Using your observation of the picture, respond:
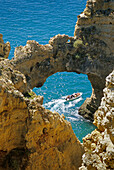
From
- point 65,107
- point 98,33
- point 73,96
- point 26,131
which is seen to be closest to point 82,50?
point 98,33

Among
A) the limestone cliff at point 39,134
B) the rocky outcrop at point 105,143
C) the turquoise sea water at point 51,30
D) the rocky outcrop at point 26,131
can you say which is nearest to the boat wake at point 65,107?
the turquoise sea water at point 51,30

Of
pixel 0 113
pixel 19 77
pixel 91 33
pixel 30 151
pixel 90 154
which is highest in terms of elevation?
pixel 91 33

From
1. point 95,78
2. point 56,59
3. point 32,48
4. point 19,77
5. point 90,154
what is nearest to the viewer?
point 90,154

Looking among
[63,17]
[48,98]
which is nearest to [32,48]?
A: [48,98]

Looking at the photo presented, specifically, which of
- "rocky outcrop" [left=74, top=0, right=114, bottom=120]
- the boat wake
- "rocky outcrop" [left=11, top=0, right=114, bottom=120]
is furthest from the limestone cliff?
the boat wake

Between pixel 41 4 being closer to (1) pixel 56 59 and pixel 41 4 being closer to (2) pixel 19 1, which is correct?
(2) pixel 19 1

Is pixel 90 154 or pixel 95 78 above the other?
pixel 95 78

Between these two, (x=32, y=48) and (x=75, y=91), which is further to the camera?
(x=75, y=91)

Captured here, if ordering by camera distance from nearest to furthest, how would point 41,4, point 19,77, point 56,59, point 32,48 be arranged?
1. point 19,77
2. point 32,48
3. point 56,59
4. point 41,4
